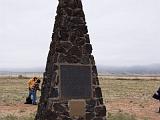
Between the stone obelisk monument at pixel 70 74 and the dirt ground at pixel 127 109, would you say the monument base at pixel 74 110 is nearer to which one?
the stone obelisk monument at pixel 70 74

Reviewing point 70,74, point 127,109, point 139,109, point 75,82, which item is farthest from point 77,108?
point 139,109

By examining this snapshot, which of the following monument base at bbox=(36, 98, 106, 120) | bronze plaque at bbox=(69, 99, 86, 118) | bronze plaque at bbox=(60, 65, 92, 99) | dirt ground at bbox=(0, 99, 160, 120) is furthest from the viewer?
dirt ground at bbox=(0, 99, 160, 120)

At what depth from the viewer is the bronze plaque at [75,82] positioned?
13789 millimetres

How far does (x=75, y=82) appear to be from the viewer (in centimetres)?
1403

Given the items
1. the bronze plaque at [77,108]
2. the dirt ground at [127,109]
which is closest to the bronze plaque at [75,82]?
the bronze plaque at [77,108]

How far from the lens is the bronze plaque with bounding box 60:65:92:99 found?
45.2 feet

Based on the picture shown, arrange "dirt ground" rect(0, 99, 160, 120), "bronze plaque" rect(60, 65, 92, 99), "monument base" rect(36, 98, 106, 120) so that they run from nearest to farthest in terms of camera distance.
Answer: "monument base" rect(36, 98, 106, 120), "bronze plaque" rect(60, 65, 92, 99), "dirt ground" rect(0, 99, 160, 120)

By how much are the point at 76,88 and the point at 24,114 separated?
27.4 ft

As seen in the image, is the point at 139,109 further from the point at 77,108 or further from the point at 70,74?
the point at 70,74

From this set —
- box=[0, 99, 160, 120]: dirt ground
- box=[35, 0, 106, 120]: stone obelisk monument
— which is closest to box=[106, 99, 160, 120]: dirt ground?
box=[0, 99, 160, 120]: dirt ground

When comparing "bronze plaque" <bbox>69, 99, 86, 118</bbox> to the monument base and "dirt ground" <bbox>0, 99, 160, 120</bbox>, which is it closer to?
the monument base

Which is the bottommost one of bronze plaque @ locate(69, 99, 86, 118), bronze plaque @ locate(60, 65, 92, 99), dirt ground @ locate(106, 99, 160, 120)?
dirt ground @ locate(106, 99, 160, 120)

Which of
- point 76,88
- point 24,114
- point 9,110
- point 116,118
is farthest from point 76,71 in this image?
point 9,110

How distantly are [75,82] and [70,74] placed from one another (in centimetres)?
29
